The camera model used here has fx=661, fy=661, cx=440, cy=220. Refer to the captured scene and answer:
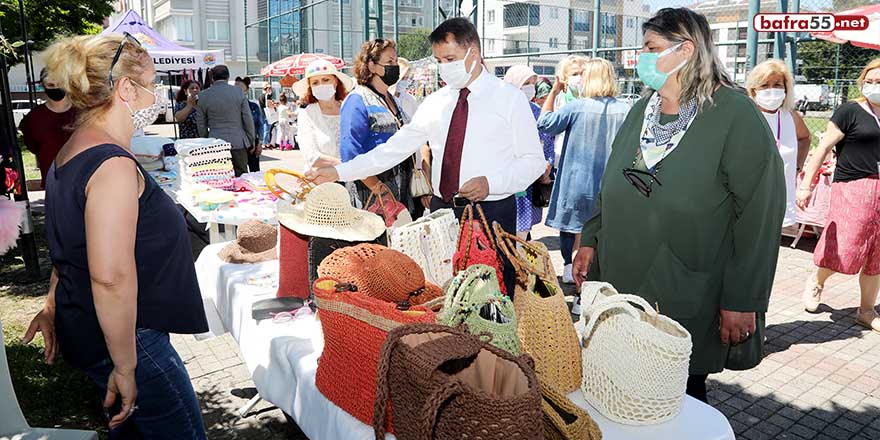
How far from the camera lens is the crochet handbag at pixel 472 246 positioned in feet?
7.75

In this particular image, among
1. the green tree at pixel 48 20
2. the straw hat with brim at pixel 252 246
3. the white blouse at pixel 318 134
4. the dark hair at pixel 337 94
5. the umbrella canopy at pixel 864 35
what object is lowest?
the straw hat with brim at pixel 252 246

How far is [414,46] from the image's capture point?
1952 cm

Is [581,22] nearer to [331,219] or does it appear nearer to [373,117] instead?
[373,117]

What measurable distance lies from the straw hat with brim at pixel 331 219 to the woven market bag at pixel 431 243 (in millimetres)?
179

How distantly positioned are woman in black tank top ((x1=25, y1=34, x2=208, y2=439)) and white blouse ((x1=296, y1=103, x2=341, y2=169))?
2.65 m

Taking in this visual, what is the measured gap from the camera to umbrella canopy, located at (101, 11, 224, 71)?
1260 centimetres

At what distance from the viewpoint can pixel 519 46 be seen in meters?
12.8

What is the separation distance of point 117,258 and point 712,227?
178 centimetres

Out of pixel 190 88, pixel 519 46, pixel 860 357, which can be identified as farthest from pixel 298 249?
pixel 519 46

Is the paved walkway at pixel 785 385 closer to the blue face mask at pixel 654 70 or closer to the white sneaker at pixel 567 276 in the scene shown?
the white sneaker at pixel 567 276

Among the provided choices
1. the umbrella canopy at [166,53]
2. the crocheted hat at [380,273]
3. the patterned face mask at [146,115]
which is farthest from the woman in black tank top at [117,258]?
the umbrella canopy at [166,53]

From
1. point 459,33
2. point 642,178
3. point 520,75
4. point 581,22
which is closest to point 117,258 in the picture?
point 642,178

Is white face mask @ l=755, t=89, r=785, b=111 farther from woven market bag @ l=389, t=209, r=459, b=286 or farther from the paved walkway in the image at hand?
woven market bag @ l=389, t=209, r=459, b=286

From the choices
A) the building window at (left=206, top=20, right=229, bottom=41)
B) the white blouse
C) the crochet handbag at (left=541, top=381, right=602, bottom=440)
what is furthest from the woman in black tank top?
the building window at (left=206, top=20, right=229, bottom=41)
